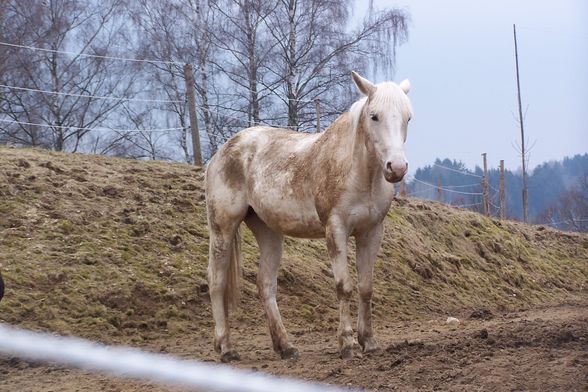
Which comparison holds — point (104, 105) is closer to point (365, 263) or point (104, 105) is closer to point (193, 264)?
point (193, 264)

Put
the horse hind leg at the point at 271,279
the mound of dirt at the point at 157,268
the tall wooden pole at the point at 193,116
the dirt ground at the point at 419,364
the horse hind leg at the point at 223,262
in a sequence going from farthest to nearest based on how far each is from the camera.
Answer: the tall wooden pole at the point at 193,116 → the mound of dirt at the point at 157,268 → the horse hind leg at the point at 223,262 → the horse hind leg at the point at 271,279 → the dirt ground at the point at 419,364

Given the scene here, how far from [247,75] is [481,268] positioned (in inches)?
436

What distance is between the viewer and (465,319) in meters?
10.3

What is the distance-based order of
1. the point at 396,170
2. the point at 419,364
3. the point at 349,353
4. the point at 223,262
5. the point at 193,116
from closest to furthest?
1. the point at 419,364
2. the point at 396,170
3. the point at 349,353
4. the point at 223,262
5. the point at 193,116

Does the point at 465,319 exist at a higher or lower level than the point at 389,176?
lower

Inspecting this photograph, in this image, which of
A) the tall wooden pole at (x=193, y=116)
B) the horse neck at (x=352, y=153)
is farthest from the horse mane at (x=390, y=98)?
the tall wooden pole at (x=193, y=116)

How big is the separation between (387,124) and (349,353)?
1.70 m

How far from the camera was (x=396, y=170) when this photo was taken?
568 cm

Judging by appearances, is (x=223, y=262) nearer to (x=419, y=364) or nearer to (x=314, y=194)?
(x=314, y=194)

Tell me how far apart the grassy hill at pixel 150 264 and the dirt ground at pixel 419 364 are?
2.66 feet

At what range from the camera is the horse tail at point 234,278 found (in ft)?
24.7

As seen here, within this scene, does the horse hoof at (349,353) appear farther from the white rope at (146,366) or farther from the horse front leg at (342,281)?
the white rope at (146,366)

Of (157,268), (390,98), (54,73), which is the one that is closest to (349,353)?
(390,98)

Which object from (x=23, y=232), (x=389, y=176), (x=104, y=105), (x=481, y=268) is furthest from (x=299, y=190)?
(x=104, y=105)
